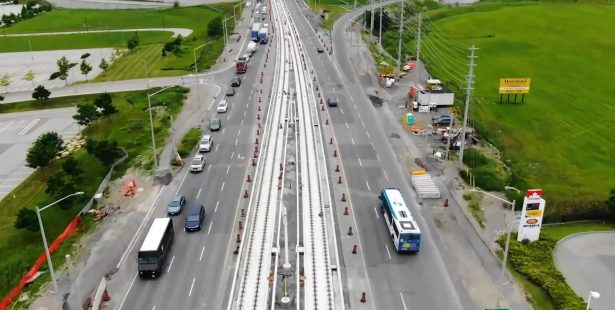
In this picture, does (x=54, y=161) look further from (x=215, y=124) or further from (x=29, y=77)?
(x=29, y=77)

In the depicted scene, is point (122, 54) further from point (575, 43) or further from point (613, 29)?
point (613, 29)

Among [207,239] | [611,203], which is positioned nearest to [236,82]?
[207,239]

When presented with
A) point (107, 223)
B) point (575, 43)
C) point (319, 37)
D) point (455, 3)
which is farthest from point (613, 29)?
point (107, 223)

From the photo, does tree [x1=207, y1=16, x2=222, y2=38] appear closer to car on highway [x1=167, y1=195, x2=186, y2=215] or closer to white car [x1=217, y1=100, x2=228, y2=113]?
white car [x1=217, y1=100, x2=228, y2=113]

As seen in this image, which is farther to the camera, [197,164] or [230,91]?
[230,91]

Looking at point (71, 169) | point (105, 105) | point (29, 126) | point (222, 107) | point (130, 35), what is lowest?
point (29, 126)

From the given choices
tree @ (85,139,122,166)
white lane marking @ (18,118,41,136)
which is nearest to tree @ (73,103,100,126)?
white lane marking @ (18,118,41,136)
